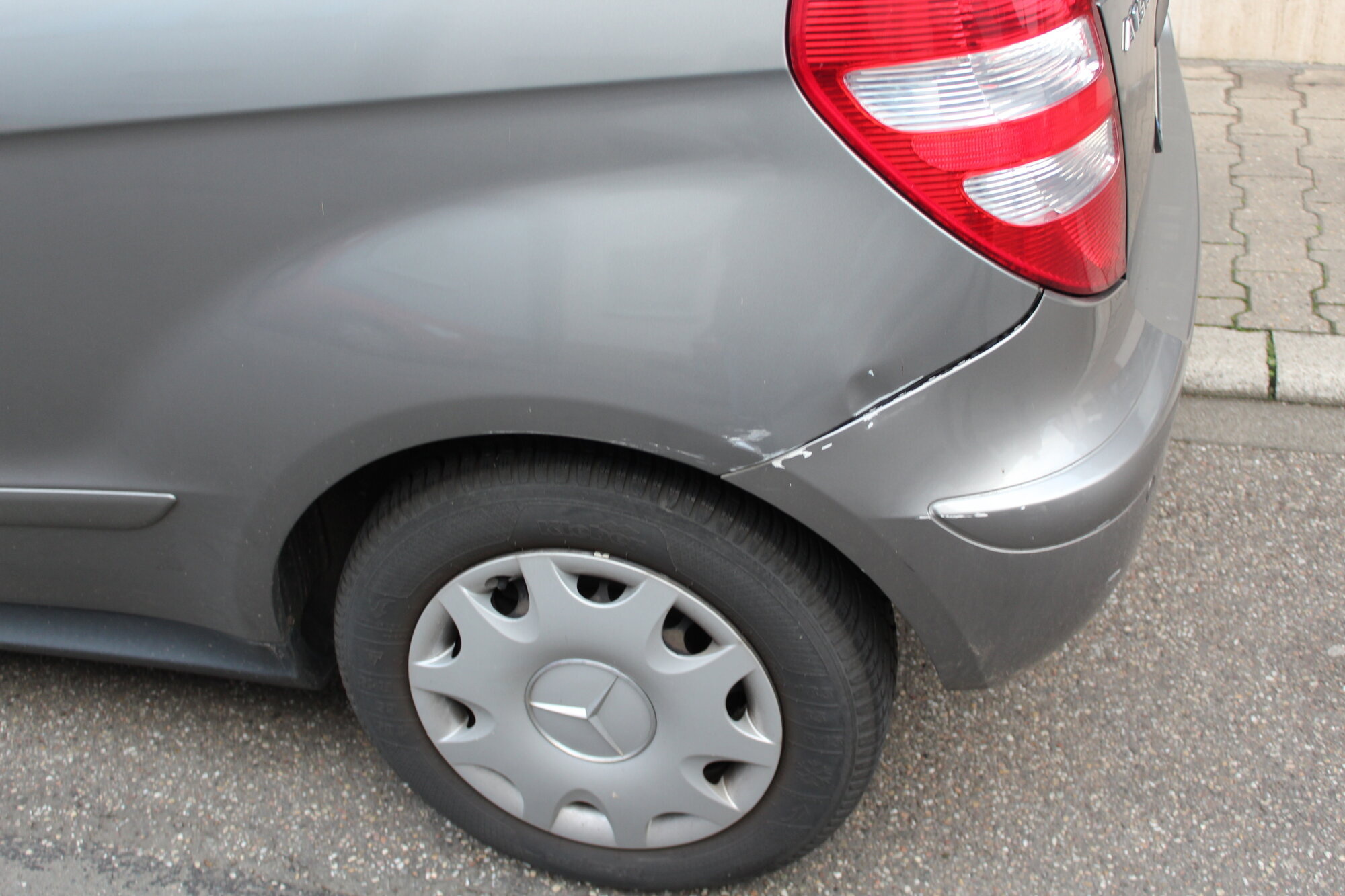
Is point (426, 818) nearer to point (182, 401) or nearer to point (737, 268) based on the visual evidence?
point (182, 401)

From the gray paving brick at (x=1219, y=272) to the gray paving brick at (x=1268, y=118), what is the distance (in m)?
1.05

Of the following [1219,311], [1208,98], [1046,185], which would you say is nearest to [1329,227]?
[1219,311]

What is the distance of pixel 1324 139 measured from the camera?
4.03 meters

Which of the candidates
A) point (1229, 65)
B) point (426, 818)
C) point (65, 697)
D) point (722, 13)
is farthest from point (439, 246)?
point (1229, 65)

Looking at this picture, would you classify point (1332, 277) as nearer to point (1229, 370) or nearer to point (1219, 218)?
point (1219, 218)

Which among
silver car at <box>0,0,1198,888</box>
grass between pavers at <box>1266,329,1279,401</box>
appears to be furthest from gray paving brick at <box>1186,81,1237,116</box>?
silver car at <box>0,0,1198,888</box>

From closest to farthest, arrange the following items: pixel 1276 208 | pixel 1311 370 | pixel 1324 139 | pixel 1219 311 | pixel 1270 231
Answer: pixel 1311 370, pixel 1219 311, pixel 1270 231, pixel 1276 208, pixel 1324 139

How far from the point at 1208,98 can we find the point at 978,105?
392 centimetres

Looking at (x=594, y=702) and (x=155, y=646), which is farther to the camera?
(x=155, y=646)

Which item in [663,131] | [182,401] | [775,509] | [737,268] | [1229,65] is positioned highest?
[663,131]

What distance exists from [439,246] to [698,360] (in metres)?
0.30

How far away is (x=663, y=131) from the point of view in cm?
114

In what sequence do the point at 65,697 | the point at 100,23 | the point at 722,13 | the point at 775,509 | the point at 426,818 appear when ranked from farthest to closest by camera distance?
the point at 65,697 < the point at 426,818 < the point at 775,509 < the point at 100,23 < the point at 722,13

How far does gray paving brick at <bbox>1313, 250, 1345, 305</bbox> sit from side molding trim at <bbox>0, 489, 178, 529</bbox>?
283 centimetres
